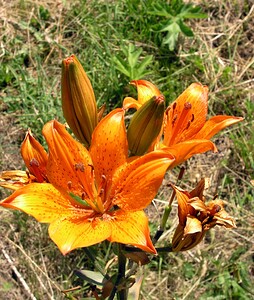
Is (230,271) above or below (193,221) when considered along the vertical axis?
below

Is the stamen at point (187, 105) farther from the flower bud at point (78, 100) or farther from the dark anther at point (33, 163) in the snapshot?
the dark anther at point (33, 163)

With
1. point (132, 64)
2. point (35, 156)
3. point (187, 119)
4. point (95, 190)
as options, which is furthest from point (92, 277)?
point (132, 64)

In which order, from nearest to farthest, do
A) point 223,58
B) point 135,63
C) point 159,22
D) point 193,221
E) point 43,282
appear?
point 193,221 → point 43,282 → point 135,63 → point 159,22 → point 223,58

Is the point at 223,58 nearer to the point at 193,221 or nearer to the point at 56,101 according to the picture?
the point at 56,101

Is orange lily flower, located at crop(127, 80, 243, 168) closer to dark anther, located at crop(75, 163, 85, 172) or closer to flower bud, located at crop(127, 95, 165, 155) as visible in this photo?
flower bud, located at crop(127, 95, 165, 155)

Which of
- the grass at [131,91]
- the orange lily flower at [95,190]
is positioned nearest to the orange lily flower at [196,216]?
the orange lily flower at [95,190]

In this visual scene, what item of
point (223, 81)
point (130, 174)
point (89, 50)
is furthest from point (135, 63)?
point (130, 174)

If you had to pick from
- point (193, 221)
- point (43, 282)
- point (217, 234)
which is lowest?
point (43, 282)
